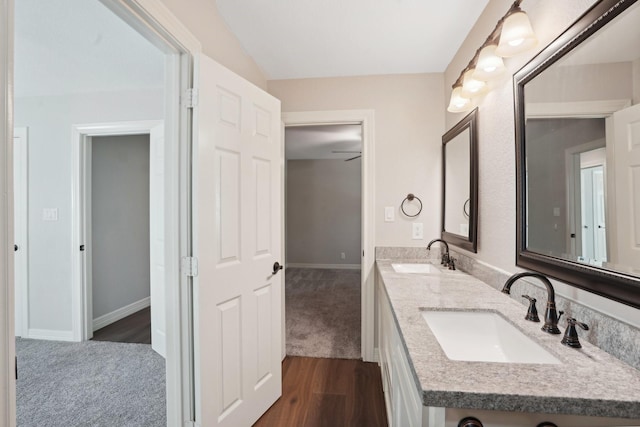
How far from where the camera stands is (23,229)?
2717mm

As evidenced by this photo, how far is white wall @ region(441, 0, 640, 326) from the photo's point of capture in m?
1.04

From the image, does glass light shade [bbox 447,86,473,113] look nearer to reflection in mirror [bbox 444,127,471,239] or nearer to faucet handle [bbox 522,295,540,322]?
reflection in mirror [bbox 444,127,471,239]

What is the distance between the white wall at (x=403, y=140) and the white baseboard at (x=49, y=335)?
309cm

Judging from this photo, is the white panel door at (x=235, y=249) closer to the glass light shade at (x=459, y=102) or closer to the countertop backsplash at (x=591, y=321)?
the glass light shade at (x=459, y=102)

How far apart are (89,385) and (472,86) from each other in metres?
3.26

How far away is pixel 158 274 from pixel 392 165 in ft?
7.37

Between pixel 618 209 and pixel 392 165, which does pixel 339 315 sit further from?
pixel 618 209

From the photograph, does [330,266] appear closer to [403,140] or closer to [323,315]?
[323,315]

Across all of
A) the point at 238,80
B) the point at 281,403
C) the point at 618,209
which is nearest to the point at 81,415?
the point at 281,403

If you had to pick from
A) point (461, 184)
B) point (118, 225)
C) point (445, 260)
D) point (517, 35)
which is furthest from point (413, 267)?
point (118, 225)

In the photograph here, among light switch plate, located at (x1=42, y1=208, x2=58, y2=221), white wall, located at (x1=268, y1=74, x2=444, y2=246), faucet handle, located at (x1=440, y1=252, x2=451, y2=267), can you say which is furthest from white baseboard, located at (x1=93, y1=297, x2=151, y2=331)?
faucet handle, located at (x1=440, y1=252, x2=451, y2=267)

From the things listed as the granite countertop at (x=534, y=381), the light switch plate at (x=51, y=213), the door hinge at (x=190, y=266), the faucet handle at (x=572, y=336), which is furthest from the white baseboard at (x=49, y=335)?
the faucet handle at (x=572, y=336)

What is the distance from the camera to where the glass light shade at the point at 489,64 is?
1327 millimetres

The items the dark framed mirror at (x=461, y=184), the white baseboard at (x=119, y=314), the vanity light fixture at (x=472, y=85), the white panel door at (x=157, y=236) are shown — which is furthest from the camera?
the white baseboard at (x=119, y=314)
